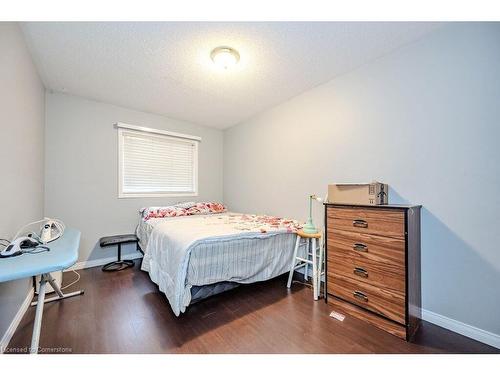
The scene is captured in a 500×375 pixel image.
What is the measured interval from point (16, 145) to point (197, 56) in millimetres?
1660

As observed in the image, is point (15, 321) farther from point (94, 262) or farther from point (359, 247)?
point (359, 247)

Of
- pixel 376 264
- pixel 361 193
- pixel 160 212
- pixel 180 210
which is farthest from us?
pixel 180 210

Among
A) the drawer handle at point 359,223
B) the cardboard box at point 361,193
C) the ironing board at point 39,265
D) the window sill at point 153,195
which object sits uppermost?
the cardboard box at point 361,193

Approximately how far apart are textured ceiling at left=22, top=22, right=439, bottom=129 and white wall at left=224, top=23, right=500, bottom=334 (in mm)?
273

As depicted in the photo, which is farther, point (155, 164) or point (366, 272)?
point (155, 164)

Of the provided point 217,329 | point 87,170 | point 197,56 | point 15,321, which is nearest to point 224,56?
point 197,56

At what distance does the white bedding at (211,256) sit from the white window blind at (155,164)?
1.33 meters

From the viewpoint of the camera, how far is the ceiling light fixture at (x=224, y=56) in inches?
72.5

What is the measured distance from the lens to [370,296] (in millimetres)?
1647

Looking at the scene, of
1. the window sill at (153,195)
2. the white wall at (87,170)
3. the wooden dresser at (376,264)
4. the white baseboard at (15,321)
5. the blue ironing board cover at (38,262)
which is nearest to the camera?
the blue ironing board cover at (38,262)

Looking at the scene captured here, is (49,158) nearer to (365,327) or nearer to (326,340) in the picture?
(326,340)

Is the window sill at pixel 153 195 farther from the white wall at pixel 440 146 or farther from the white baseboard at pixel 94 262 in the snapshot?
the white wall at pixel 440 146

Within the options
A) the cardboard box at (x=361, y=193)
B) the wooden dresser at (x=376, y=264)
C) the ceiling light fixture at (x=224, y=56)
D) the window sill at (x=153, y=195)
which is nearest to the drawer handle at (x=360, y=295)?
the wooden dresser at (x=376, y=264)

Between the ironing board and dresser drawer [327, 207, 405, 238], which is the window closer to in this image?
the ironing board
